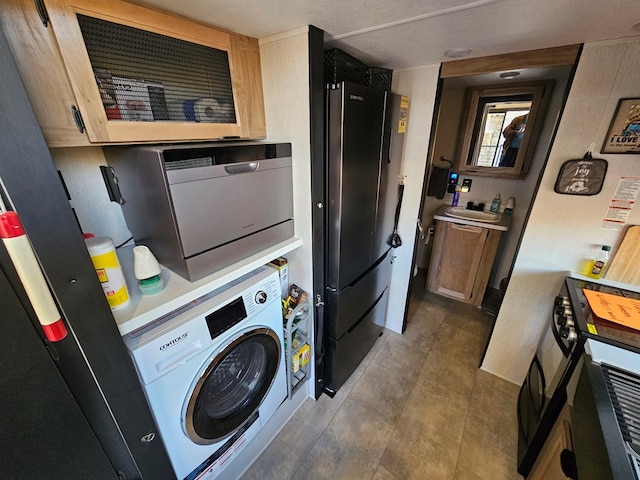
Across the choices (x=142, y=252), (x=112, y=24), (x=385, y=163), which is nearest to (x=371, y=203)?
(x=385, y=163)

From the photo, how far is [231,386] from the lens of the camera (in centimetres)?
122

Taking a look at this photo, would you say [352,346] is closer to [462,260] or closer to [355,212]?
[355,212]

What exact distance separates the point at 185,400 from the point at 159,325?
0.31 m

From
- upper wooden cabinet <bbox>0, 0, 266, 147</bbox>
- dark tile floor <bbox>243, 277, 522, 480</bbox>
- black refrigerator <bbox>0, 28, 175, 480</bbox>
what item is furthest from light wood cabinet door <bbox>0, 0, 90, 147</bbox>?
dark tile floor <bbox>243, 277, 522, 480</bbox>

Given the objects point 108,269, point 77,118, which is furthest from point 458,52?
point 108,269

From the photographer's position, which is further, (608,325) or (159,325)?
(608,325)

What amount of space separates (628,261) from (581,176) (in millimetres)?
469

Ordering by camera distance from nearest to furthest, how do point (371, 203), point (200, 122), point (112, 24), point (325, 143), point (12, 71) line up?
point (12, 71)
point (112, 24)
point (200, 122)
point (325, 143)
point (371, 203)

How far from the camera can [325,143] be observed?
1147mm

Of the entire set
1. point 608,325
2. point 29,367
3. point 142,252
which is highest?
point 142,252

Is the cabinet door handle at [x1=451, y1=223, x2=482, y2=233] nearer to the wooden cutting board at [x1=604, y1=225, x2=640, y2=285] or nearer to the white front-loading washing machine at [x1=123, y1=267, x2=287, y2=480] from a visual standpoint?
the wooden cutting board at [x1=604, y1=225, x2=640, y2=285]

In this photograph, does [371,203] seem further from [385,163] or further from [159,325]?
[159,325]

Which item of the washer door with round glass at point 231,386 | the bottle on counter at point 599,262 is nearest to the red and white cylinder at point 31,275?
the washer door with round glass at point 231,386

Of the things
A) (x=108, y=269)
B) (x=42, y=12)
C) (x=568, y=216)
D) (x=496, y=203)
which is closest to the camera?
(x=42, y=12)
